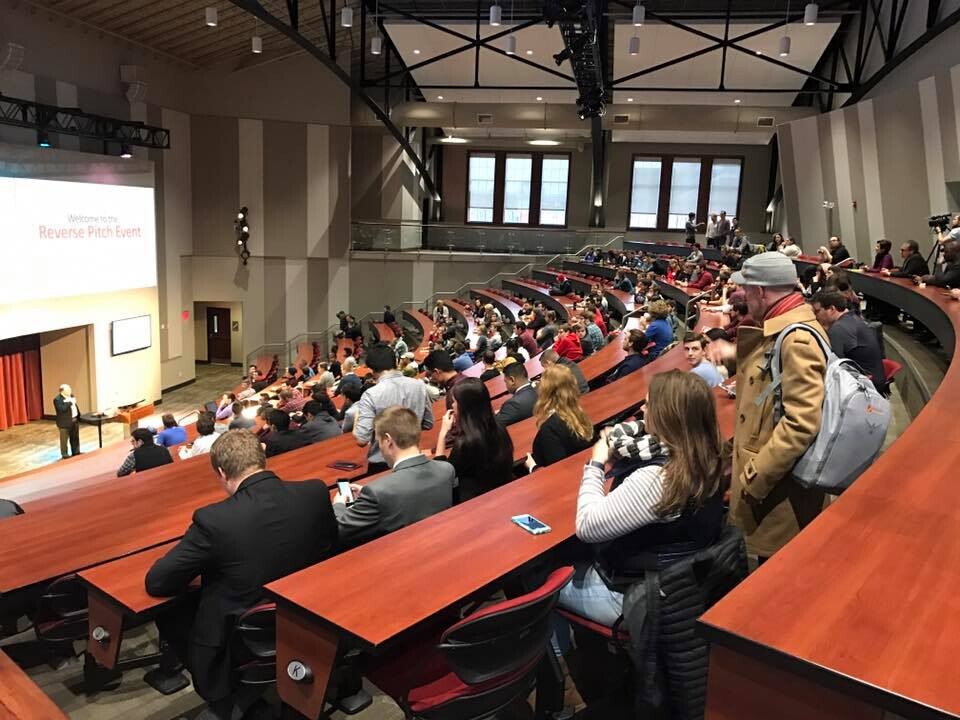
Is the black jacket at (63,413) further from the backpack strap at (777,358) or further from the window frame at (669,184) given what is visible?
the window frame at (669,184)

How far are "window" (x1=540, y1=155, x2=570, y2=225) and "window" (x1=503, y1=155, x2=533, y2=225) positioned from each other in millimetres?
460

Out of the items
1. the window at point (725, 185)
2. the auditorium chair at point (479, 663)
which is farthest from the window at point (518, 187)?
the auditorium chair at point (479, 663)

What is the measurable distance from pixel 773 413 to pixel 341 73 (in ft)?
43.7

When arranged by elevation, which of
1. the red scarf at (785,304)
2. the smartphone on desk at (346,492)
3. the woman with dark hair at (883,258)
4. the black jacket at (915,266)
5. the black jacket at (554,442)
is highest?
the woman with dark hair at (883,258)

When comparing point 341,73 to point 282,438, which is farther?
point 341,73

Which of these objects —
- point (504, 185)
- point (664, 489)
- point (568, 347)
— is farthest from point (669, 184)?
point (664, 489)

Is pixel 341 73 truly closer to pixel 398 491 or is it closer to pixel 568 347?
pixel 568 347

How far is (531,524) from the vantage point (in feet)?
8.00

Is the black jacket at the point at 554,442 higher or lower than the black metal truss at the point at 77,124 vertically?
lower

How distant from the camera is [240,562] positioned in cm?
241

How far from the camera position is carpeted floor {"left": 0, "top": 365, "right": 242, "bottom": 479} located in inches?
472

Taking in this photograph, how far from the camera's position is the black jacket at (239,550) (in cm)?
236

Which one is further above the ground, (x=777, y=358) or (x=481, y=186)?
(x=481, y=186)

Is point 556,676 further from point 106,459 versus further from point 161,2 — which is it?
point 161,2
